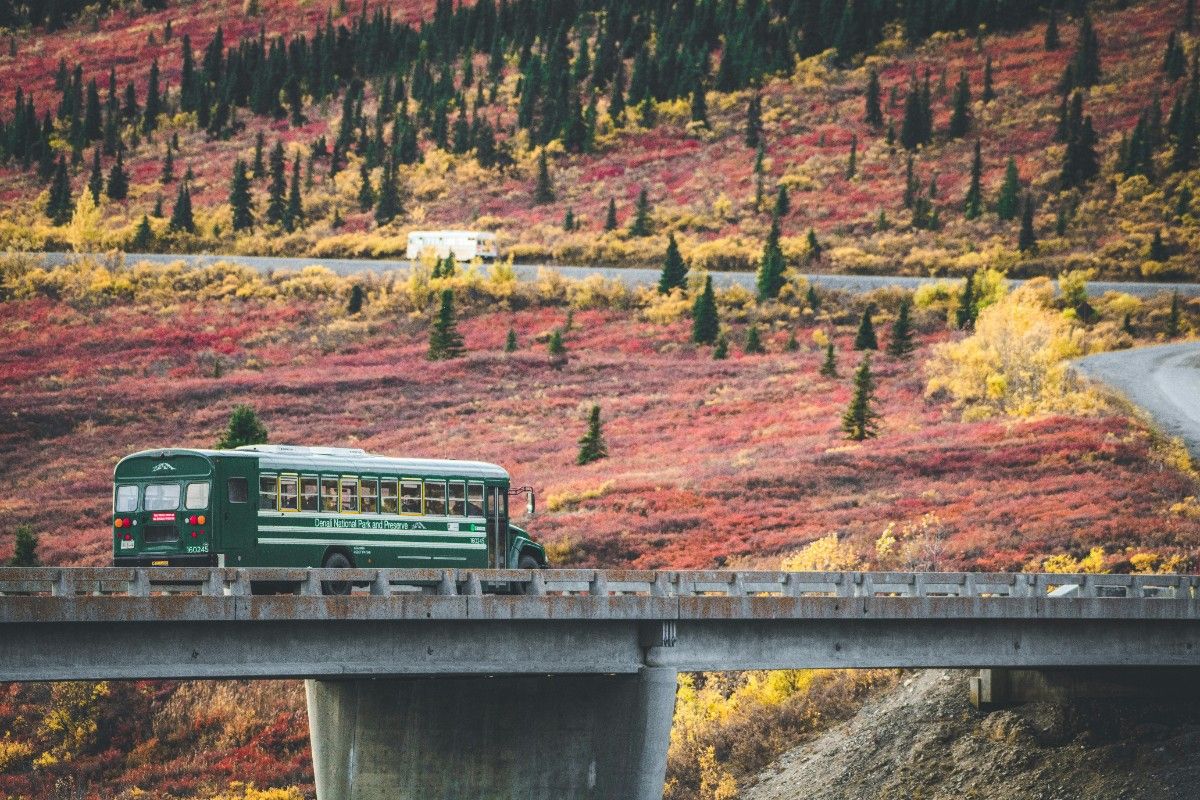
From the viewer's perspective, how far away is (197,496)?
29391 millimetres

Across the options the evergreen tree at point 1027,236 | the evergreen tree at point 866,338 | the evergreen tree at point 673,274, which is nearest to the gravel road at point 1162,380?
the evergreen tree at point 866,338

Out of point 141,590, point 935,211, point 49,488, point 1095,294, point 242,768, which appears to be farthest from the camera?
point 935,211

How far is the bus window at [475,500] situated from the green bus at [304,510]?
0.02 metres

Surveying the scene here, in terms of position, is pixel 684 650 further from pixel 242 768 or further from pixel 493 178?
pixel 493 178

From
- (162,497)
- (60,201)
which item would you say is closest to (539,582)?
(162,497)

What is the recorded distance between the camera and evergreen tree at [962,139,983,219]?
12825cm

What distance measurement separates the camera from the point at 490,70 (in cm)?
17362

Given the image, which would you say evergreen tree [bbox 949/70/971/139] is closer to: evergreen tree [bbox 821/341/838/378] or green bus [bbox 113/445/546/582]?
evergreen tree [bbox 821/341/838/378]

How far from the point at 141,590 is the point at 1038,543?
36.3m

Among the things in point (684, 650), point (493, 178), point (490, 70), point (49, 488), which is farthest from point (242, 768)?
point (490, 70)

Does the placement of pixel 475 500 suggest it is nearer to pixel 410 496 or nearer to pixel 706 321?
pixel 410 496

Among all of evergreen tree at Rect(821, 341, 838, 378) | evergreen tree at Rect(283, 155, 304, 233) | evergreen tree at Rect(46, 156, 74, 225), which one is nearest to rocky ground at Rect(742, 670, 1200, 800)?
evergreen tree at Rect(821, 341, 838, 378)

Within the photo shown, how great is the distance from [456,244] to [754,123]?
36450 millimetres

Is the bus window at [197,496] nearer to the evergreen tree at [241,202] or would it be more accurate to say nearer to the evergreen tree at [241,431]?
the evergreen tree at [241,431]
